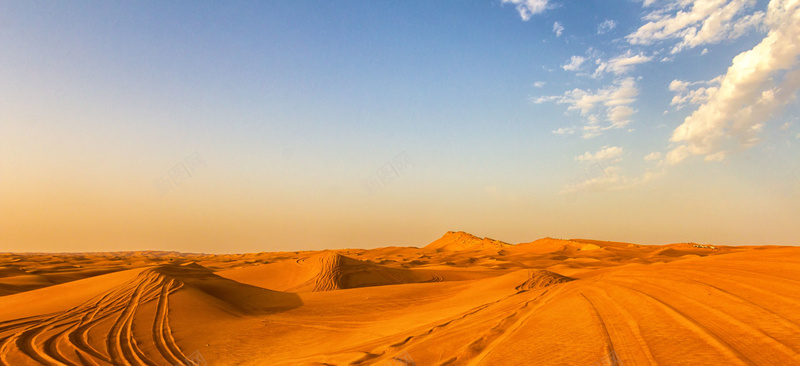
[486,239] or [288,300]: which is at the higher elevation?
[486,239]

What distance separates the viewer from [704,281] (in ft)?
29.2

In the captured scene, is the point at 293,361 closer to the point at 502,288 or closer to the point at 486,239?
the point at 502,288

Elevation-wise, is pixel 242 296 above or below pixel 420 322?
above

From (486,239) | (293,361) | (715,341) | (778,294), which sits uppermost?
(486,239)

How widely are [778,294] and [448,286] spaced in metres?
14.4

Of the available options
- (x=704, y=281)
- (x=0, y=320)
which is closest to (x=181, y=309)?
(x=0, y=320)

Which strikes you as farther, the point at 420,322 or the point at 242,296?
the point at 242,296

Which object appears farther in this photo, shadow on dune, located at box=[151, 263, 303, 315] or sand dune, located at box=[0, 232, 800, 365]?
shadow on dune, located at box=[151, 263, 303, 315]

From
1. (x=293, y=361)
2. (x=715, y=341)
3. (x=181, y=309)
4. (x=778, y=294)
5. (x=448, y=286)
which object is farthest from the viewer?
(x=448, y=286)

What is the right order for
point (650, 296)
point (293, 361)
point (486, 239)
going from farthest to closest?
point (486, 239) < point (650, 296) < point (293, 361)

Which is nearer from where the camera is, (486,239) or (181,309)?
(181,309)

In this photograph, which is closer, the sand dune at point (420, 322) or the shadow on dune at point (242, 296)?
the sand dune at point (420, 322)

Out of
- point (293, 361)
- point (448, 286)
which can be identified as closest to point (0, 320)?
point (293, 361)

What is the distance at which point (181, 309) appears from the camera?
13094 mm
